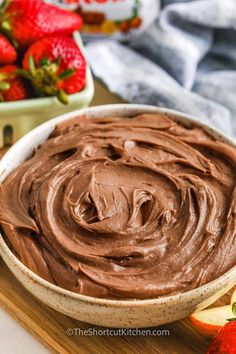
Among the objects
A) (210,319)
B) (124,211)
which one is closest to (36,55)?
(124,211)

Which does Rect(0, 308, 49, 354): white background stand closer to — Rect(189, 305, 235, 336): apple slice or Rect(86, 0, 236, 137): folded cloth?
Rect(189, 305, 235, 336): apple slice

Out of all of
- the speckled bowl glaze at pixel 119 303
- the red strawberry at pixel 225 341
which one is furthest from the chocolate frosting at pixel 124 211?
the red strawberry at pixel 225 341

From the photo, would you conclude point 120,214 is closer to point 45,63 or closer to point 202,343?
point 202,343

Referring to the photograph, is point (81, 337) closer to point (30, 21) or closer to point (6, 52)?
point (6, 52)

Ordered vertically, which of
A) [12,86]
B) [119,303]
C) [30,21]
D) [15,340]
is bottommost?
[15,340]

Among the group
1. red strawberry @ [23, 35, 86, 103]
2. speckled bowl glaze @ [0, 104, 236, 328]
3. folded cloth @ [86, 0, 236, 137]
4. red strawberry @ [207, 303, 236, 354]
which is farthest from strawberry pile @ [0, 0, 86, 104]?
red strawberry @ [207, 303, 236, 354]

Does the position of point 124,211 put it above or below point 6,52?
below

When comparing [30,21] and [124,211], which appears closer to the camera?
[124,211]
